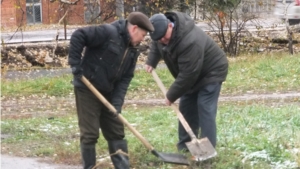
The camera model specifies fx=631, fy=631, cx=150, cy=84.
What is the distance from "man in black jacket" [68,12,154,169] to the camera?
19.7 ft

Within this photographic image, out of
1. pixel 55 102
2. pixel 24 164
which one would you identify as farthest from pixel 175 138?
pixel 55 102

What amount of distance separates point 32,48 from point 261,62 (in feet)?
25.4

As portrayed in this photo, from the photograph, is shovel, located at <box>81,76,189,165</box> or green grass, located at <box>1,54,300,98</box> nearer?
shovel, located at <box>81,76,189,165</box>

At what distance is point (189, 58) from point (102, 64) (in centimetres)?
89

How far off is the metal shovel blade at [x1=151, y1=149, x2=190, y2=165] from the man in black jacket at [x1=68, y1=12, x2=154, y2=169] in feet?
1.58

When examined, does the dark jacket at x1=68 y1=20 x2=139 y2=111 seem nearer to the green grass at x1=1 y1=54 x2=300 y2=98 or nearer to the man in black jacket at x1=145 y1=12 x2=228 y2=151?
the man in black jacket at x1=145 y1=12 x2=228 y2=151

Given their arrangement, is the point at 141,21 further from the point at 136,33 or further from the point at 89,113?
the point at 89,113

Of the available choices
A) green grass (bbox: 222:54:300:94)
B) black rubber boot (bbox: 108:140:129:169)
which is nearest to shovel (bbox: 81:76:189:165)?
black rubber boot (bbox: 108:140:129:169)

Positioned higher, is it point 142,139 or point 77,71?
point 77,71

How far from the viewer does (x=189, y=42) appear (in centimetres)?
636

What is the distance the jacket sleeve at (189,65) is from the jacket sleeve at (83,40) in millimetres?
839

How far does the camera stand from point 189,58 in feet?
20.9

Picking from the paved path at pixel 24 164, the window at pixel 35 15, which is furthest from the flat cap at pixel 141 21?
the window at pixel 35 15

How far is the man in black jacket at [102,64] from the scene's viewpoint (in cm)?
600
